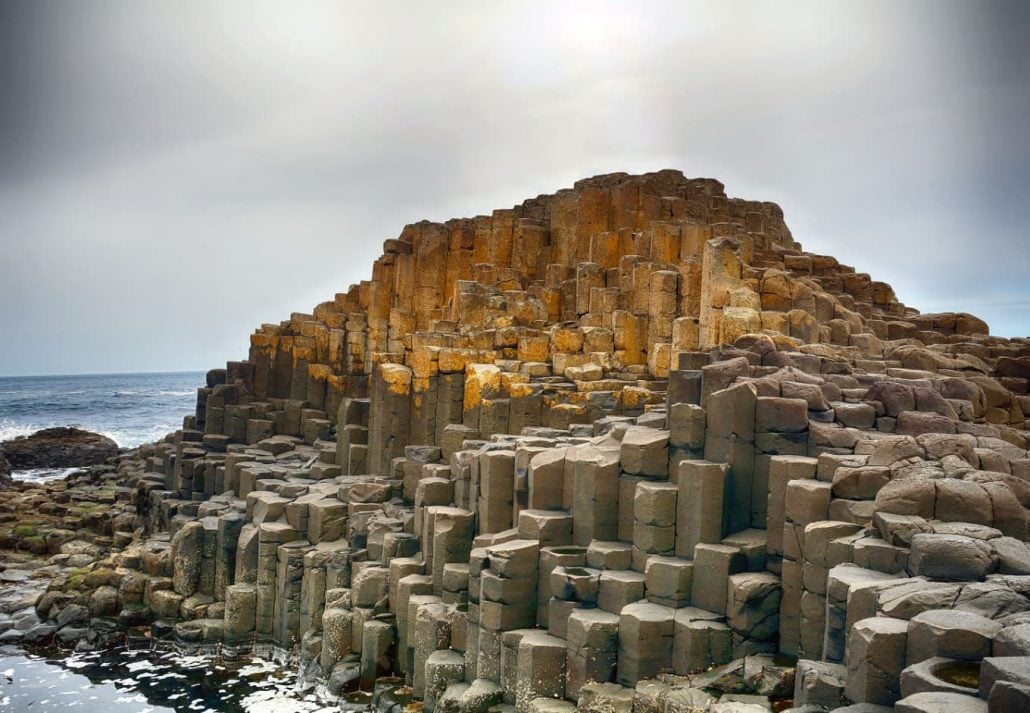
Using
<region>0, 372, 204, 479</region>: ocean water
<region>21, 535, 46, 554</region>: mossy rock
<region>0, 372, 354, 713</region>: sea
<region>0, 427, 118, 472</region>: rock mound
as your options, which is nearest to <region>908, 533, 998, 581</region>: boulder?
<region>0, 372, 354, 713</region>: sea

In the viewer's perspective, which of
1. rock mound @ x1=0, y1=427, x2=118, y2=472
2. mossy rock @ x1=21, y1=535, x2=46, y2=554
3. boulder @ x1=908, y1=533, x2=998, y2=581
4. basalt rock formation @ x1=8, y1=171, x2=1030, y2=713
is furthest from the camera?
rock mound @ x1=0, y1=427, x2=118, y2=472

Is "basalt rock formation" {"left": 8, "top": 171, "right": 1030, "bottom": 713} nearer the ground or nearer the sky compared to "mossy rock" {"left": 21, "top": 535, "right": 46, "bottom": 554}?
nearer the sky

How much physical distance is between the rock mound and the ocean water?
1778cm

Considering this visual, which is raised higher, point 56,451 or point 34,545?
point 56,451

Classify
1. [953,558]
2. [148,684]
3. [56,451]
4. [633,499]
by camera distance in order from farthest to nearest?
[56,451] < [148,684] < [633,499] < [953,558]

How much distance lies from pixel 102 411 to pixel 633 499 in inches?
3819

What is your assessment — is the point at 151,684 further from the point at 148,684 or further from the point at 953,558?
the point at 953,558

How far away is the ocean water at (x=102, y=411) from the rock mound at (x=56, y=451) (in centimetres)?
1778

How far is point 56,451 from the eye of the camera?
50094 millimetres

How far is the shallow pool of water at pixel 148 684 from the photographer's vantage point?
16.9 metres

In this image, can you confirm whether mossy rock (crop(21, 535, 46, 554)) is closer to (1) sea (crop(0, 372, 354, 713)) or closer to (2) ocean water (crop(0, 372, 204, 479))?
(1) sea (crop(0, 372, 354, 713))

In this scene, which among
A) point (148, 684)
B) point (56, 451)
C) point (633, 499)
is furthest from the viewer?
point (56, 451)

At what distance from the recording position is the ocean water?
83375 mm

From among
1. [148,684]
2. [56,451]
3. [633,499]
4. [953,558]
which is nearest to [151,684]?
[148,684]
